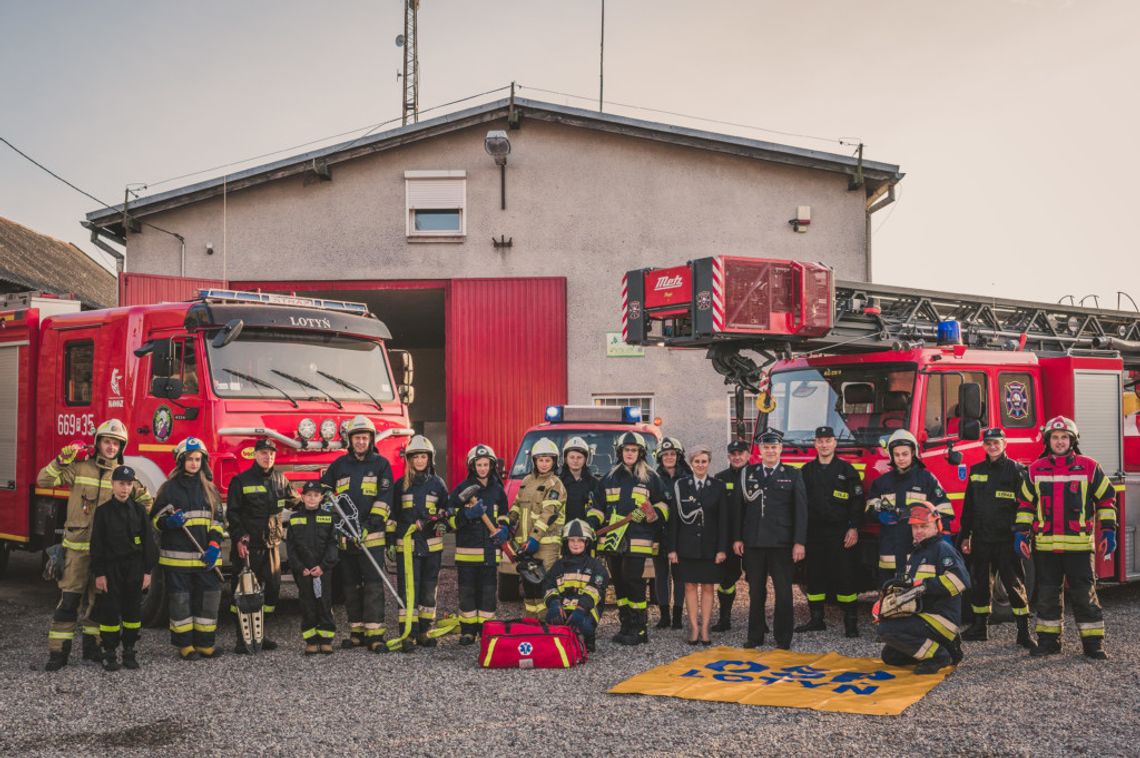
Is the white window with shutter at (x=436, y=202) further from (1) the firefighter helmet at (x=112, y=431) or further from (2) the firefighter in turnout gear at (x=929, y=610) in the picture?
(2) the firefighter in turnout gear at (x=929, y=610)

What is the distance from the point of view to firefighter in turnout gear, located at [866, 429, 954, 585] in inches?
319

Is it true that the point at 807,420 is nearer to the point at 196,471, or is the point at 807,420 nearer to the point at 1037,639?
the point at 1037,639

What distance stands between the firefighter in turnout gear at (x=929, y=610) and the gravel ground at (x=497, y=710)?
233 millimetres

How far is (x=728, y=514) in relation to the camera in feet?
27.4

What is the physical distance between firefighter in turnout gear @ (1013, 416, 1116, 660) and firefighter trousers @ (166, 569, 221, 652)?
6474mm

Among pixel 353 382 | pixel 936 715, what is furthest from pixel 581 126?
pixel 936 715

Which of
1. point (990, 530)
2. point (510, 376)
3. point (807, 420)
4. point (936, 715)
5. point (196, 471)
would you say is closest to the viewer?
point (936, 715)

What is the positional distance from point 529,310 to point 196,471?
27.7ft

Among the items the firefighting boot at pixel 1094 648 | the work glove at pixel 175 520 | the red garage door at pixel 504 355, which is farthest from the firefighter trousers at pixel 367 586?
the red garage door at pixel 504 355

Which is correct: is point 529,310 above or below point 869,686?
above

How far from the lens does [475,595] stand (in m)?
8.44

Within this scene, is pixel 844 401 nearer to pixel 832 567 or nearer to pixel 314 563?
pixel 832 567

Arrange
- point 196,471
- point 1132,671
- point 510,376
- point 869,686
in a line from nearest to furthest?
point 869,686 < point 1132,671 < point 196,471 < point 510,376

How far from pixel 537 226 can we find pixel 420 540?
8706 mm
